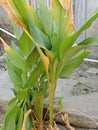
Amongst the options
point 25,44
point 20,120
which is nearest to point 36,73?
point 25,44

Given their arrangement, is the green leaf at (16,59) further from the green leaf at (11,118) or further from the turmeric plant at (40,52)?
the green leaf at (11,118)

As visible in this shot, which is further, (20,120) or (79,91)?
(79,91)

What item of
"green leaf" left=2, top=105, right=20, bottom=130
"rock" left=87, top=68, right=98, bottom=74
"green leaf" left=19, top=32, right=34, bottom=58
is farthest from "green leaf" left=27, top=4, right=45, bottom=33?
"rock" left=87, top=68, right=98, bottom=74

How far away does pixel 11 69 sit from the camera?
237cm

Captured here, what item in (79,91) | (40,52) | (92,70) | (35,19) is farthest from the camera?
(92,70)

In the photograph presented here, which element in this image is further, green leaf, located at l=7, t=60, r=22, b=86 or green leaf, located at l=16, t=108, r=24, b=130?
green leaf, located at l=7, t=60, r=22, b=86

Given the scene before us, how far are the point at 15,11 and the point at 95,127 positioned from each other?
1041mm

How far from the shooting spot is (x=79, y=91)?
2.81m

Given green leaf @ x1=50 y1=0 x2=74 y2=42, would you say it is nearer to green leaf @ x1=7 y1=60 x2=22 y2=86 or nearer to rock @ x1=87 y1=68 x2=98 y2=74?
green leaf @ x1=7 y1=60 x2=22 y2=86

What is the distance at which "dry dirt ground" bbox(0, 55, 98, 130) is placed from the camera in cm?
254

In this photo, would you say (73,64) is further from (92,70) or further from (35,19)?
(92,70)

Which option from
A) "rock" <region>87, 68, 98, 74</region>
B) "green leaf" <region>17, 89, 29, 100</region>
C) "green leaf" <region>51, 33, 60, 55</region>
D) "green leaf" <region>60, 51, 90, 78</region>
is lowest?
"green leaf" <region>17, 89, 29, 100</region>

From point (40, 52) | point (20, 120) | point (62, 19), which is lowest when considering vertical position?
point (20, 120)

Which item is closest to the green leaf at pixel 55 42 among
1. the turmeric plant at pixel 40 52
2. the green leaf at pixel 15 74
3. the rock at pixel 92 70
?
the turmeric plant at pixel 40 52
